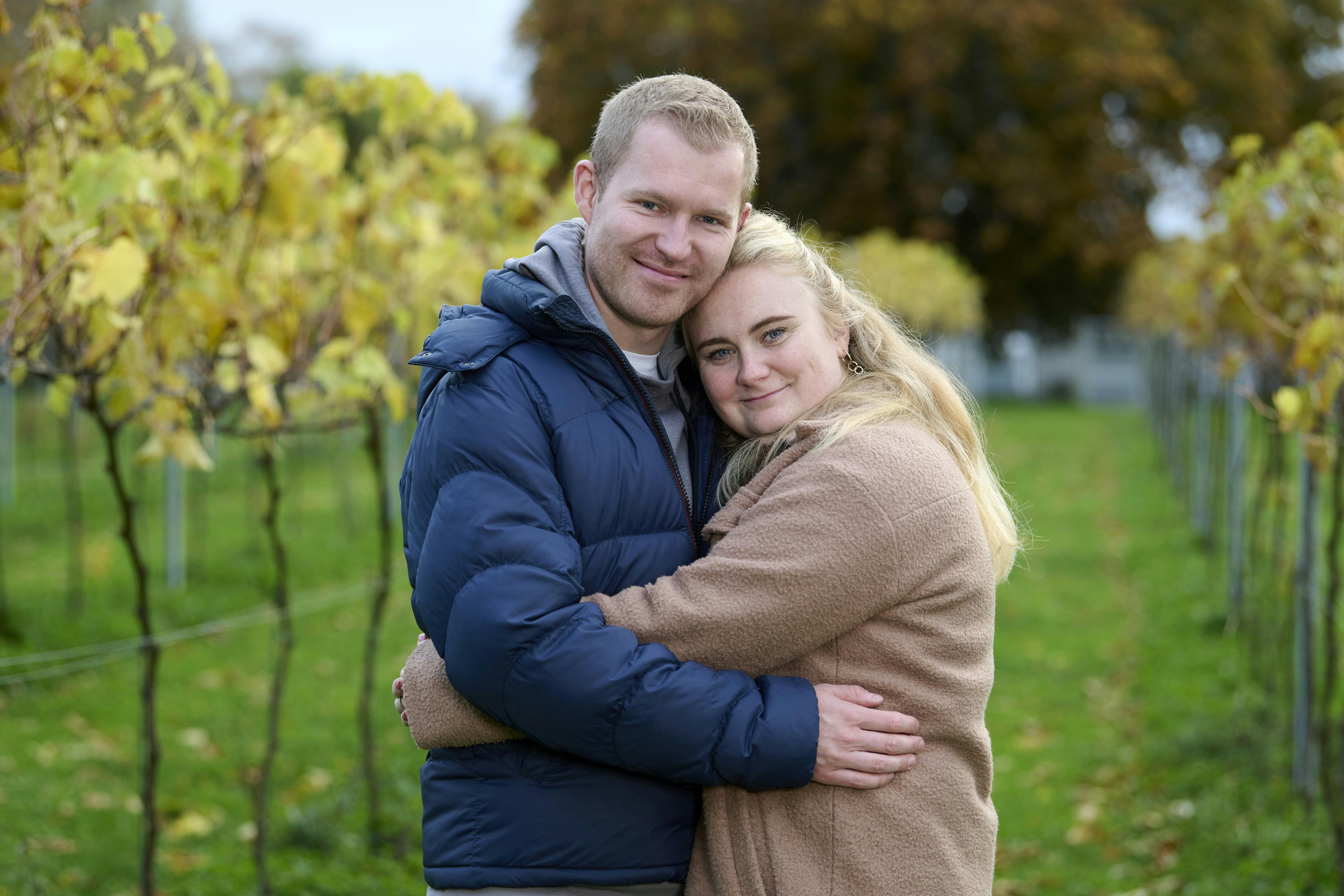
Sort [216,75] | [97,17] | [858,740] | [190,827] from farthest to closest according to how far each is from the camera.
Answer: [97,17]
[190,827]
[216,75]
[858,740]

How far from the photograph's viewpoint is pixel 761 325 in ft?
7.17

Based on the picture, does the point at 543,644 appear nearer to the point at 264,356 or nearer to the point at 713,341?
the point at 713,341

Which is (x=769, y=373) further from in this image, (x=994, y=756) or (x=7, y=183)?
(x=994, y=756)

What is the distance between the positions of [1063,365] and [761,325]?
100 feet

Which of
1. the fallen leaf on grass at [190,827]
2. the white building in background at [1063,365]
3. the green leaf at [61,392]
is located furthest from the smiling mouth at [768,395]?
the white building in background at [1063,365]

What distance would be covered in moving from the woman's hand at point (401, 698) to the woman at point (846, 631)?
0.02 meters

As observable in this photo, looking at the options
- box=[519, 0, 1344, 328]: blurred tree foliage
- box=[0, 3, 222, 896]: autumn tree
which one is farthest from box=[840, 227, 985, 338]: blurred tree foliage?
box=[0, 3, 222, 896]: autumn tree

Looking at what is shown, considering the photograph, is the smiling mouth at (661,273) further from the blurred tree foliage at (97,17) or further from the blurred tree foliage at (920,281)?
the blurred tree foliage at (920,281)

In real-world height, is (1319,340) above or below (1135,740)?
above

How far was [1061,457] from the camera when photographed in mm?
17109

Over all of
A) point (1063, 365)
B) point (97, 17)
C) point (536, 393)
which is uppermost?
point (97, 17)

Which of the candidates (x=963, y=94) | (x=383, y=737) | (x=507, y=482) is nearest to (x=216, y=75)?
(x=507, y=482)

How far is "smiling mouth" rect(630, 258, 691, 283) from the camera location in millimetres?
2070

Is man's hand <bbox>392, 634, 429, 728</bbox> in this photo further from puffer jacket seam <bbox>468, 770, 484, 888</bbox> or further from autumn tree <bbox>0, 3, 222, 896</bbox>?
autumn tree <bbox>0, 3, 222, 896</bbox>
